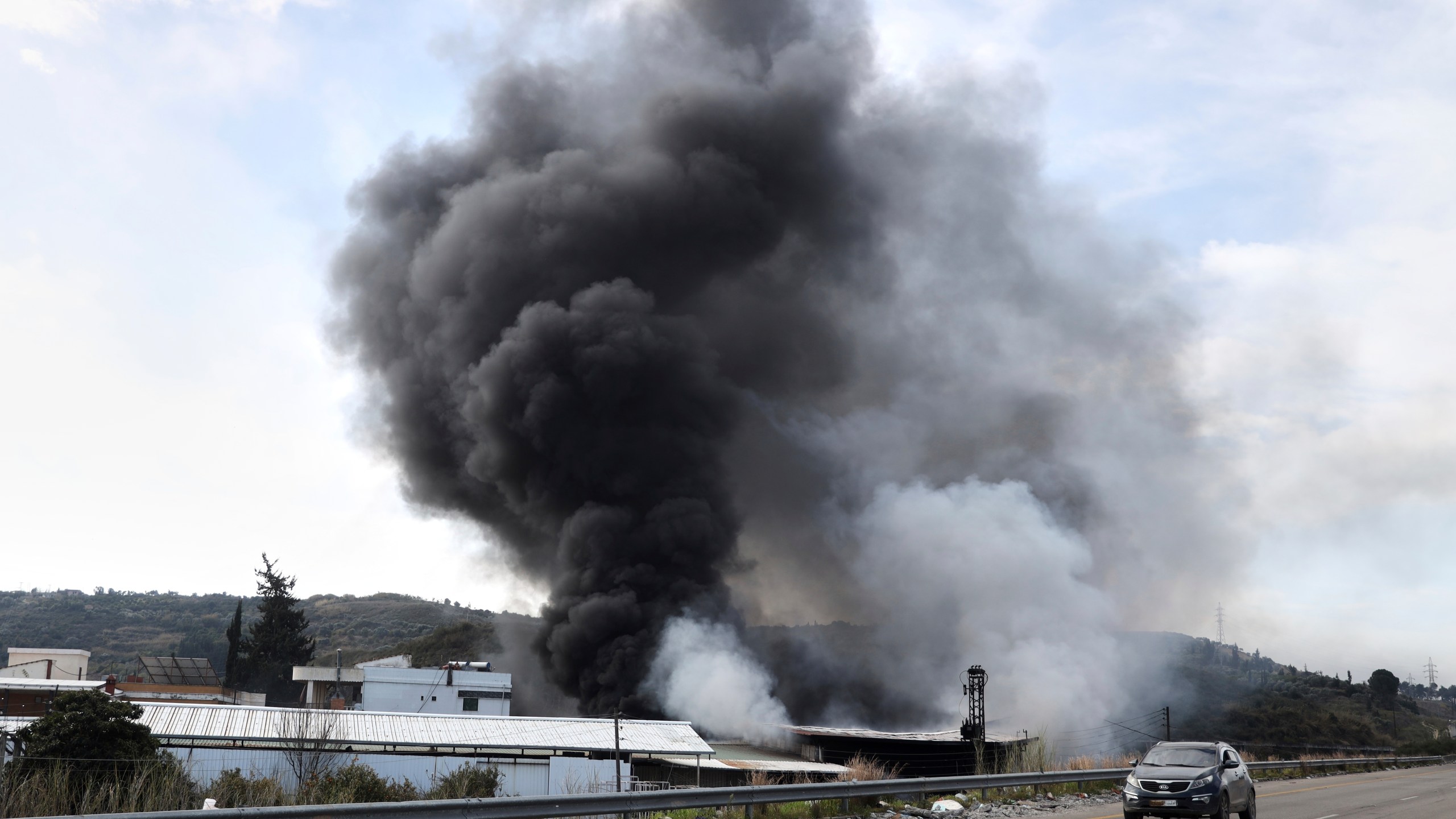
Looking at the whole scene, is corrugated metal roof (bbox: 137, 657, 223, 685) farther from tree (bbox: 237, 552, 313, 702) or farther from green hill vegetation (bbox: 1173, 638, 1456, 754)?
green hill vegetation (bbox: 1173, 638, 1456, 754)

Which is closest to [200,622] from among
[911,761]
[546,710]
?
[546,710]

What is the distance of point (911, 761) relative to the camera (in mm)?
47062

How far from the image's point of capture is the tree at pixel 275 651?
271 ft

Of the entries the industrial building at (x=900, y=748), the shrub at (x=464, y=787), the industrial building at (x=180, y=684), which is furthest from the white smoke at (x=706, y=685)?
the shrub at (x=464, y=787)

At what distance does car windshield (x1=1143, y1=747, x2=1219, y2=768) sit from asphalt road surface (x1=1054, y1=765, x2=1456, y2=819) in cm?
110

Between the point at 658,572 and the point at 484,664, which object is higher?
the point at 658,572

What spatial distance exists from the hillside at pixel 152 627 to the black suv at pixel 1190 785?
4767 inches

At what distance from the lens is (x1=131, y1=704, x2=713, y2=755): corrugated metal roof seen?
113 ft

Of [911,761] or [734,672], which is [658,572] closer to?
[734,672]

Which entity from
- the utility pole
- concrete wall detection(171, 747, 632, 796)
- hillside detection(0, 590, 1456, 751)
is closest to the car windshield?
the utility pole

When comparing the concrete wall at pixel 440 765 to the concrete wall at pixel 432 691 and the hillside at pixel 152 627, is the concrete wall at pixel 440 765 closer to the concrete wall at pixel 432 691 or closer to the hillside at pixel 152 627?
the concrete wall at pixel 432 691

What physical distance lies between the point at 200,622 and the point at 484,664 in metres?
122

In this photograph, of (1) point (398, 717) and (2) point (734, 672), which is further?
(2) point (734, 672)

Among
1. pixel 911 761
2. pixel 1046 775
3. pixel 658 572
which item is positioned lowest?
pixel 911 761
